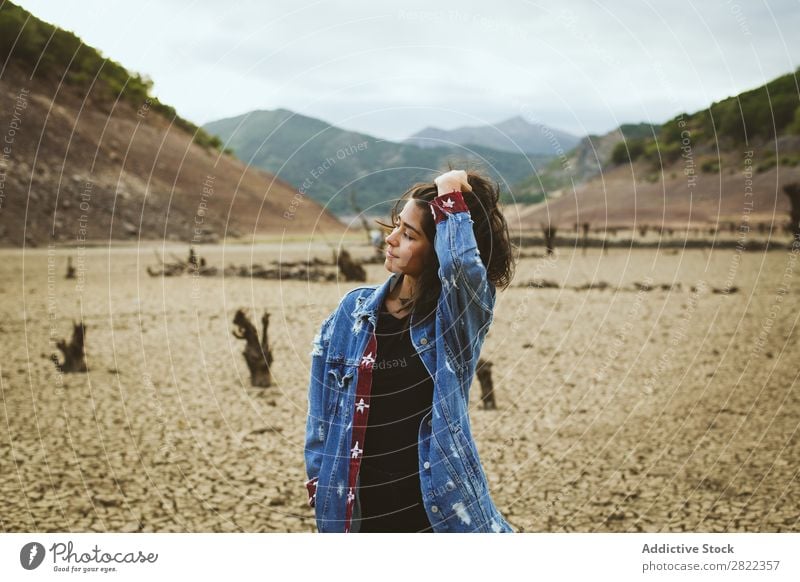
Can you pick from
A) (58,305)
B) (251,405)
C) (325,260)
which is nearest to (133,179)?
(325,260)

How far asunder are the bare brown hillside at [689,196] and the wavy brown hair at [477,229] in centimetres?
2369

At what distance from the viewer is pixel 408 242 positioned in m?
2.32

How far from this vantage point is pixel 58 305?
1388 cm

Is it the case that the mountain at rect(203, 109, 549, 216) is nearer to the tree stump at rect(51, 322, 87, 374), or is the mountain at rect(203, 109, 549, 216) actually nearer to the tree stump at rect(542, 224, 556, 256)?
the tree stump at rect(542, 224, 556, 256)

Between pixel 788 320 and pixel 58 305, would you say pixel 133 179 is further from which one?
pixel 788 320

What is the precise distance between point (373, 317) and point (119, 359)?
821 cm

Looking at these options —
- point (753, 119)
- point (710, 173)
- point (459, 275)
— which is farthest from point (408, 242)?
point (710, 173)

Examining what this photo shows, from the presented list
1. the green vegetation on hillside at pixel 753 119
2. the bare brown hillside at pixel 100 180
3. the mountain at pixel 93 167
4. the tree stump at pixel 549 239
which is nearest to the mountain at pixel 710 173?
the green vegetation on hillside at pixel 753 119

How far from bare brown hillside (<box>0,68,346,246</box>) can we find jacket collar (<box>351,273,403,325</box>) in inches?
909

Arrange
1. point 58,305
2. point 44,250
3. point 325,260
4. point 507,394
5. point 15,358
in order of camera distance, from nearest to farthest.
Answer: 1. point 507,394
2. point 15,358
3. point 58,305
4. point 325,260
5. point 44,250

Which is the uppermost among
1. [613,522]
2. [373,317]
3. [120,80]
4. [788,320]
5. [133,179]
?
[120,80]

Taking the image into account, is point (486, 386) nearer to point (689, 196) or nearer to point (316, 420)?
point (316, 420)
